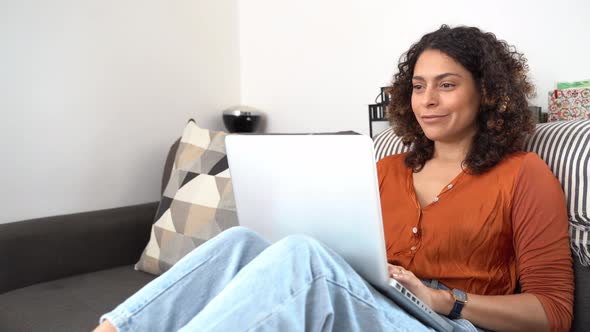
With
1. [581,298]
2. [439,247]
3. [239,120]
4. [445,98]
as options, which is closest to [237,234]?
[439,247]

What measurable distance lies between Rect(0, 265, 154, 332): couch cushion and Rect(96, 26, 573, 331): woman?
57cm

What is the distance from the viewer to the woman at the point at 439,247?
0.84m

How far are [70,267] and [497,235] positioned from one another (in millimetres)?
1352

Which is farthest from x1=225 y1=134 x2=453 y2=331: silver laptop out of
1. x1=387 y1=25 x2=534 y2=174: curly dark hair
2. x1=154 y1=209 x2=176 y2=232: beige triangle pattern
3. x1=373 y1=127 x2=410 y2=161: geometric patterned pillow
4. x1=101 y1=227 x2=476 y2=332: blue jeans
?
x1=154 y1=209 x2=176 y2=232: beige triangle pattern

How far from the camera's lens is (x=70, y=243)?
1733 mm

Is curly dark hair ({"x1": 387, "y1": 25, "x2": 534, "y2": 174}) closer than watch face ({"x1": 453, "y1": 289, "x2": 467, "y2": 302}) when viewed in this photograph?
No

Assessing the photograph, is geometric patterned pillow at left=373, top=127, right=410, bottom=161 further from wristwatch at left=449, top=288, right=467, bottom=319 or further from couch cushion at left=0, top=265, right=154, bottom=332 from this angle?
couch cushion at left=0, top=265, right=154, bottom=332

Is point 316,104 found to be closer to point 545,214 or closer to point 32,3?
point 32,3

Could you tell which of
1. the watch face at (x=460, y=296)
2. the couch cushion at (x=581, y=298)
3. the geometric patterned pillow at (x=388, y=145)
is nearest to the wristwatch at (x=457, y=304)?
the watch face at (x=460, y=296)

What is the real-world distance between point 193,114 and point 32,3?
2.65 ft

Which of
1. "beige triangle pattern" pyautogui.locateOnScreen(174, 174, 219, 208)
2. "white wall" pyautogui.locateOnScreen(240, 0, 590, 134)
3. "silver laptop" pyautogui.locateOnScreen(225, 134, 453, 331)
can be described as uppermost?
"white wall" pyautogui.locateOnScreen(240, 0, 590, 134)

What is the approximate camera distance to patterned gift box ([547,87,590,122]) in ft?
4.61

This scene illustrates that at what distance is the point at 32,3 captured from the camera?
6.05ft

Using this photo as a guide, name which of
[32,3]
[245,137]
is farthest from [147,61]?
[245,137]
